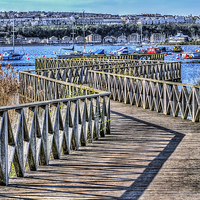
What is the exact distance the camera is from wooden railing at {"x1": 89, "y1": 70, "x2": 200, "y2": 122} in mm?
8039

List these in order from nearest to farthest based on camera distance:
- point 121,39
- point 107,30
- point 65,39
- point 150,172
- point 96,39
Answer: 1. point 150,172
2. point 65,39
3. point 96,39
4. point 121,39
5. point 107,30

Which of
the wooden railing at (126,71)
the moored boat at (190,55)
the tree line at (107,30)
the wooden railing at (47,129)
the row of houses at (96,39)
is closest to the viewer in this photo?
the wooden railing at (47,129)

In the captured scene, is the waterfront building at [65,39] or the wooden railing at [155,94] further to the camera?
the waterfront building at [65,39]

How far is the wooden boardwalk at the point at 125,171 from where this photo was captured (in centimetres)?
399

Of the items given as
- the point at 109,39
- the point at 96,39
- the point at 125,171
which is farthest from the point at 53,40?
the point at 125,171

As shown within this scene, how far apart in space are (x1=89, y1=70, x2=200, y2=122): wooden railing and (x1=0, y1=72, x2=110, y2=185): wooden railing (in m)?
2.32

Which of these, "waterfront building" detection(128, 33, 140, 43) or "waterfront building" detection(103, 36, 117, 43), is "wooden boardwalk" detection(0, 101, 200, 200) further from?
"waterfront building" detection(103, 36, 117, 43)

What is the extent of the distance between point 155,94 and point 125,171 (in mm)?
4790

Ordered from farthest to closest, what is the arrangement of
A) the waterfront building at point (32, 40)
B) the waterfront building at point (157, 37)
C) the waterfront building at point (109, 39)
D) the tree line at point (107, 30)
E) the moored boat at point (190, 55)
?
1. the waterfront building at point (109, 39)
2. the tree line at point (107, 30)
3. the waterfront building at point (157, 37)
4. the waterfront building at point (32, 40)
5. the moored boat at point (190, 55)

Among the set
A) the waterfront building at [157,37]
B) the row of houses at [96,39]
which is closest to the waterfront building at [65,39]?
the row of houses at [96,39]

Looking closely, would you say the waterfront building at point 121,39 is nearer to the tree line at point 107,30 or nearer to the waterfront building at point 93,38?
the tree line at point 107,30

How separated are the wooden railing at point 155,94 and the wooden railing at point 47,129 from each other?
232cm

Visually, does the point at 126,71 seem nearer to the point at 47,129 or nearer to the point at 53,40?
the point at 47,129

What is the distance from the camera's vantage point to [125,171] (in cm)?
471
